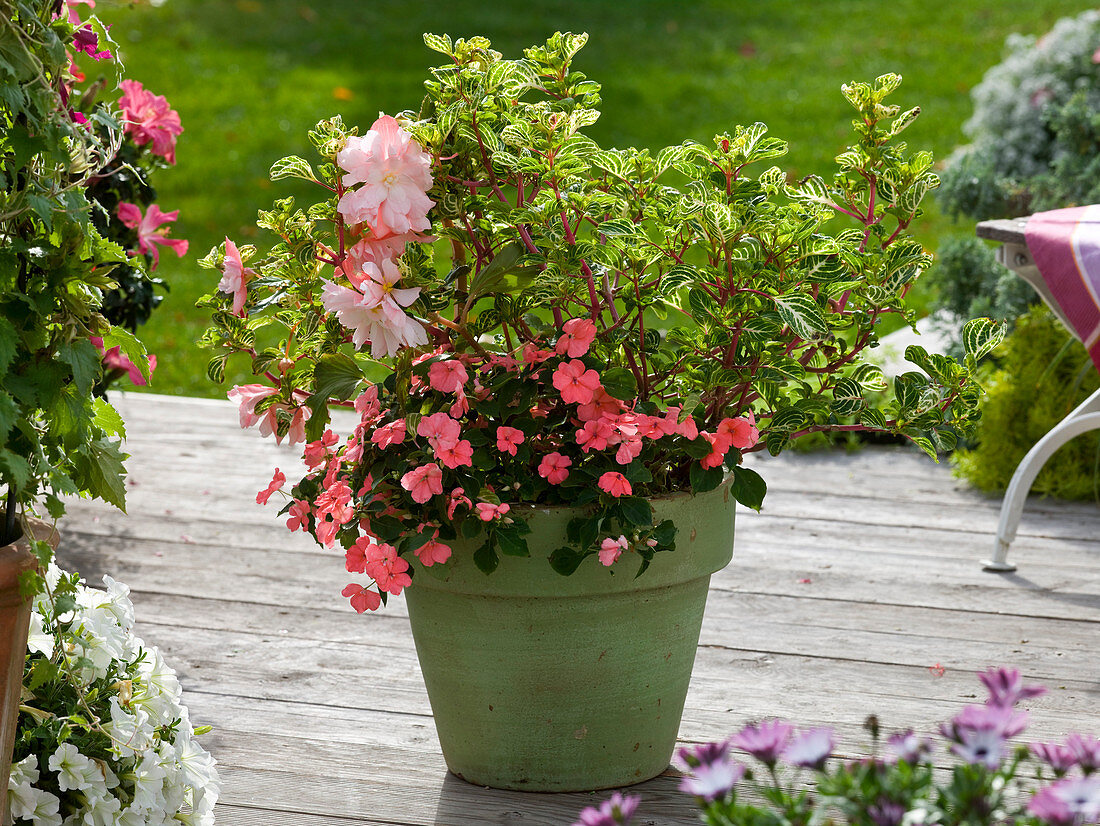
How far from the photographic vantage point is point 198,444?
373 centimetres

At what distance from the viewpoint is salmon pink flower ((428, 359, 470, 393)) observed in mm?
1574

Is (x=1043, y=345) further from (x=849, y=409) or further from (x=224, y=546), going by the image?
(x=224, y=546)

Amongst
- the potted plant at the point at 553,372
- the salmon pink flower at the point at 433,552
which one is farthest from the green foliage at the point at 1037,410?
the salmon pink flower at the point at 433,552

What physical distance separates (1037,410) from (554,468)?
86.6 inches

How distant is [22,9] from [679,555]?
1.04 meters

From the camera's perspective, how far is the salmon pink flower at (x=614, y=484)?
61.7 inches

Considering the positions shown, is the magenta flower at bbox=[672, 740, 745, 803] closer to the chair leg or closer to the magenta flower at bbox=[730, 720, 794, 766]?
the magenta flower at bbox=[730, 720, 794, 766]

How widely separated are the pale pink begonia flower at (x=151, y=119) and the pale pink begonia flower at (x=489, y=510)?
1.39m

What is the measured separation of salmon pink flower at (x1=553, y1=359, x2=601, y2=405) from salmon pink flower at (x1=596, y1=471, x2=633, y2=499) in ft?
0.32

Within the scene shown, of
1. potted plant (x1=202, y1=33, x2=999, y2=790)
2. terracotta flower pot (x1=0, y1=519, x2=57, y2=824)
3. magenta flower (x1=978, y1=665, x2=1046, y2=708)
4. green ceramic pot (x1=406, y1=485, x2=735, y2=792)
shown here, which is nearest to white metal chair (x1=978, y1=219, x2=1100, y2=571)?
potted plant (x1=202, y1=33, x2=999, y2=790)

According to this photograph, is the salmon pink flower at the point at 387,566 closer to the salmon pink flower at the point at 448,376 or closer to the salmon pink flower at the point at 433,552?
the salmon pink flower at the point at 433,552

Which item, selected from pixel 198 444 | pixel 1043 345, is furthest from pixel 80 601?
pixel 1043 345

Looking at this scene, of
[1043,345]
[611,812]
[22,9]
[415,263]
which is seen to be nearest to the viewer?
[611,812]

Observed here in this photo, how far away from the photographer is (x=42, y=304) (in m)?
1.29
